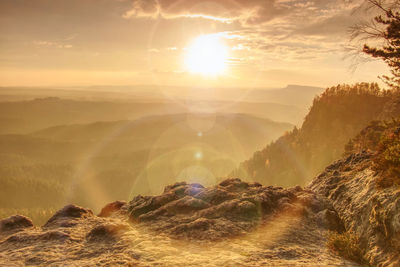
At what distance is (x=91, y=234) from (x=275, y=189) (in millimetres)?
9935

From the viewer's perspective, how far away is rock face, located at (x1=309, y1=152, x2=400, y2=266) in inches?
374

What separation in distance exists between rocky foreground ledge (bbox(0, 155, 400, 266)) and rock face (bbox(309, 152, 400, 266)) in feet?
0.12

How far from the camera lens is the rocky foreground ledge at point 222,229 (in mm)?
9914

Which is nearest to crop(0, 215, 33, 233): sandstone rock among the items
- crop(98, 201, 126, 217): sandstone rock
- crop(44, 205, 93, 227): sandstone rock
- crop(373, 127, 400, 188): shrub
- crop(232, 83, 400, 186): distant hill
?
crop(44, 205, 93, 227): sandstone rock

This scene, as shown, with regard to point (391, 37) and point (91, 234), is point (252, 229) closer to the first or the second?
point (91, 234)

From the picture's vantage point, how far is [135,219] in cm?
1445

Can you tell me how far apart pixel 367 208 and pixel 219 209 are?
20.8 ft

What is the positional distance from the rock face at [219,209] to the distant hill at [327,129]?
27.0 metres

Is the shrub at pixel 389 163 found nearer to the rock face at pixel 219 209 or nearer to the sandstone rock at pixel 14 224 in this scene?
the rock face at pixel 219 209

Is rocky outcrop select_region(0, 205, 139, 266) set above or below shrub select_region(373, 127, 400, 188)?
below

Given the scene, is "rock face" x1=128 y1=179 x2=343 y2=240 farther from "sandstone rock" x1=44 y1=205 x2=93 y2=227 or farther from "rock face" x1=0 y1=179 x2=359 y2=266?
"sandstone rock" x1=44 y1=205 x2=93 y2=227

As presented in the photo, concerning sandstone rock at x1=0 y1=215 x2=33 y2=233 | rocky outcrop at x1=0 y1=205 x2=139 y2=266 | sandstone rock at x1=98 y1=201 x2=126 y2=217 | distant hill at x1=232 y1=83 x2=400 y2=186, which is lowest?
rocky outcrop at x1=0 y1=205 x2=139 y2=266

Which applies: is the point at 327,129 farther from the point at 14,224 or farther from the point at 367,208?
the point at 14,224

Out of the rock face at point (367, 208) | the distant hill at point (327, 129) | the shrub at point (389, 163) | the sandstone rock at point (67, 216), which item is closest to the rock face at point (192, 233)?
the sandstone rock at point (67, 216)
